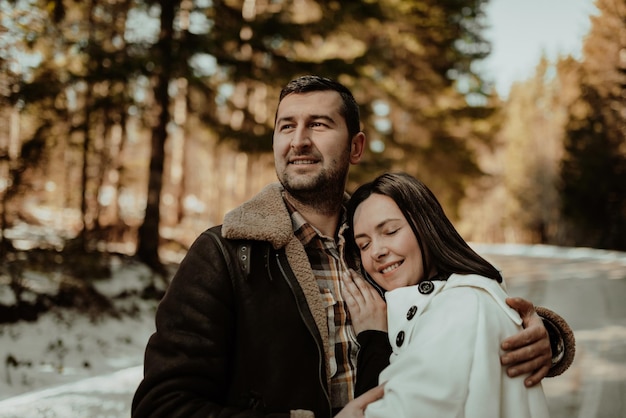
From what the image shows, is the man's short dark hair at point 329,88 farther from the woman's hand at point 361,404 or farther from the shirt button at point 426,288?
the woman's hand at point 361,404

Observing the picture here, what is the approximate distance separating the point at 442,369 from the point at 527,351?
407 mm

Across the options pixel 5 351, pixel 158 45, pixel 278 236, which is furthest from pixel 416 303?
pixel 158 45

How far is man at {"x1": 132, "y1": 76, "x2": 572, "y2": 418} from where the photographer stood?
181 centimetres

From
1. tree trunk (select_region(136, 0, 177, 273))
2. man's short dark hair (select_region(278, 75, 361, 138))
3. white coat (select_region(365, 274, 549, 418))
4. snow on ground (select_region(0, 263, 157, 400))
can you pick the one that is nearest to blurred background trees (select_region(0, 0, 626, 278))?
tree trunk (select_region(136, 0, 177, 273))

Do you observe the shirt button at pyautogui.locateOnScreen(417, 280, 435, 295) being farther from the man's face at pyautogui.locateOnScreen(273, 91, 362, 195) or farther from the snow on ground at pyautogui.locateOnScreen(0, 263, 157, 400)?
the snow on ground at pyautogui.locateOnScreen(0, 263, 157, 400)

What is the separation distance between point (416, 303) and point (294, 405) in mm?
678

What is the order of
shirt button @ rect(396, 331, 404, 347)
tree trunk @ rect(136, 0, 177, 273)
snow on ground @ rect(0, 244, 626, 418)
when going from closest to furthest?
shirt button @ rect(396, 331, 404, 347), snow on ground @ rect(0, 244, 626, 418), tree trunk @ rect(136, 0, 177, 273)

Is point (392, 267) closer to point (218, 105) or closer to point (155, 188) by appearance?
point (155, 188)

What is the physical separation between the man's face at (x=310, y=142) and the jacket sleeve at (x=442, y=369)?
1.01 m

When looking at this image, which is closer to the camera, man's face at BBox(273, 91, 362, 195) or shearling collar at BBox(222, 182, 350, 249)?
shearling collar at BBox(222, 182, 350, 249)

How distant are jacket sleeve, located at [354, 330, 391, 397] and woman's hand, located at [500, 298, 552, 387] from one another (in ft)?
1.72

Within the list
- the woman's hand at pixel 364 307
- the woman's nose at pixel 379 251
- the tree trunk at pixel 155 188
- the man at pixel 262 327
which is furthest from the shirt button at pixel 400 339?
the tree trunk at pixel 155 188

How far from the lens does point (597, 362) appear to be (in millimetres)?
5195

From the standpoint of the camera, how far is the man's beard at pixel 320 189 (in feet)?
Answer: 8.09
